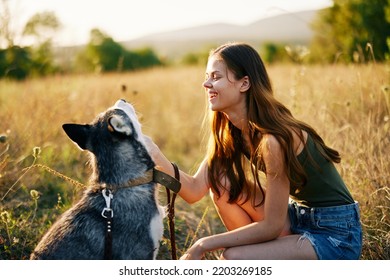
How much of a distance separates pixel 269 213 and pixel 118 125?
1180mm

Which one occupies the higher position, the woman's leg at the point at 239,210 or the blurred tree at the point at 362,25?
the blurred tree at the point at 362,25

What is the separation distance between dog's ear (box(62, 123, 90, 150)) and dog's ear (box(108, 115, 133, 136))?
17 centimetres

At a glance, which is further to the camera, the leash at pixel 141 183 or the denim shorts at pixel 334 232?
the denim shorts at pixel 334 232

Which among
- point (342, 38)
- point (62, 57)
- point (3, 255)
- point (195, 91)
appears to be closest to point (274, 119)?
point (3, 255)

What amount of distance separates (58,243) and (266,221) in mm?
1375

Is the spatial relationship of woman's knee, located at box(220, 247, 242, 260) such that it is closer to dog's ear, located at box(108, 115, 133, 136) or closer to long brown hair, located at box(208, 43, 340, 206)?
long brown hair, located at box(208, 43, 340, 206)

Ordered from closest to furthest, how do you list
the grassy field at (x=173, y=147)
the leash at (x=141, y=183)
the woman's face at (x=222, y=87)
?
the leash at (x=141, y=183) < the woman's face at (x=222, y=87) < the grassy field at (x=173, y=147)

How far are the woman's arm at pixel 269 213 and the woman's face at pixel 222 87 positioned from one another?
412 mm

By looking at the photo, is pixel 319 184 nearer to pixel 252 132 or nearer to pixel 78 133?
pixel 252 132

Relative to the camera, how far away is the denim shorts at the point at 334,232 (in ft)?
11.2

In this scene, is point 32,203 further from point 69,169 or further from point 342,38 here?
point 342,38

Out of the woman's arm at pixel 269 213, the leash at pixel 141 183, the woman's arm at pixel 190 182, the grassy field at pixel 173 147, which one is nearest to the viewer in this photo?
the leash at pixel 141 183

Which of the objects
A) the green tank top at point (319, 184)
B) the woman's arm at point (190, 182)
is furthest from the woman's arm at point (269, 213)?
the woman's arm at point (190, 182)

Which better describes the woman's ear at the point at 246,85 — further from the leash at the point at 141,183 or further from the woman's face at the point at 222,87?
the leash at the point at 141,183
